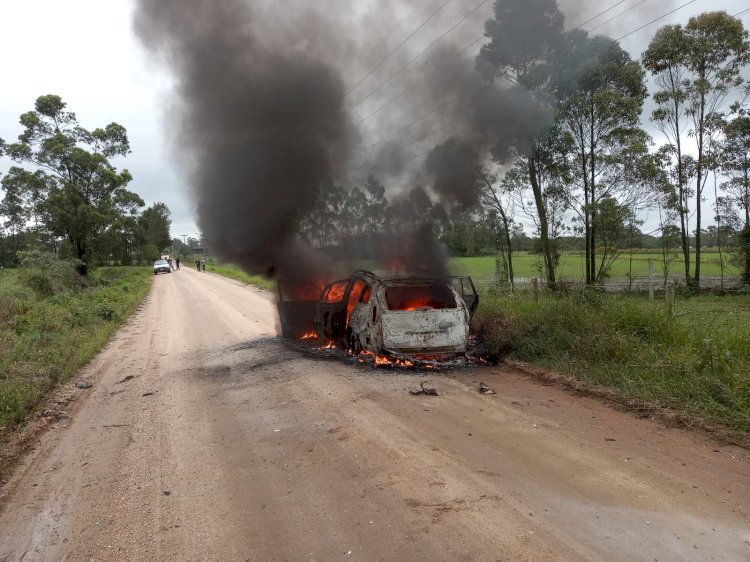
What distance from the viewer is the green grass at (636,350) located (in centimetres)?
474

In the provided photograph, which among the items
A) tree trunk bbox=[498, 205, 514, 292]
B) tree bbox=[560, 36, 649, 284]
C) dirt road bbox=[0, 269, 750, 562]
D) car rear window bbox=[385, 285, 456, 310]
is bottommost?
dirt road bbox=[0, 269, 750, 562]

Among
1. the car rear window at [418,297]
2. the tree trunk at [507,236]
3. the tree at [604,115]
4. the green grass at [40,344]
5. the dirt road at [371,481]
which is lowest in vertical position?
the dirt road at [371,481]

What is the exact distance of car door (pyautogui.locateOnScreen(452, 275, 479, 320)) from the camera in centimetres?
788

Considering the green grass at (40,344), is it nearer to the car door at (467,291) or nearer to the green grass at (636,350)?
the car door at (467,291)

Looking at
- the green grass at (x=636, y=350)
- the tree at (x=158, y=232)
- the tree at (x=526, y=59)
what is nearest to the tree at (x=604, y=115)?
the tree at (x=526, y=59)

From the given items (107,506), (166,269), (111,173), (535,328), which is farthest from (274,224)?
(166,269)

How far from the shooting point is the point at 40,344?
8.79 metres

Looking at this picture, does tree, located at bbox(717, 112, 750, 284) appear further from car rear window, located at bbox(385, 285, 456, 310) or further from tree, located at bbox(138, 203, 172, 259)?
tree, located at bbox(138, 203, 172, 259)

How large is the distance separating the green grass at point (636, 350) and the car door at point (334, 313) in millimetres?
2511

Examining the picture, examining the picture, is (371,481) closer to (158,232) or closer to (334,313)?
(334,313)

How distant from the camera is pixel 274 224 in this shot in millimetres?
11523

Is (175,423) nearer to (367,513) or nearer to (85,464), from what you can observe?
(85,464)

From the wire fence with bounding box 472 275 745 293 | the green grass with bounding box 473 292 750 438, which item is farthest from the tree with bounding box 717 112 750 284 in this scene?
the green grass with bounding box 473 292 750 438

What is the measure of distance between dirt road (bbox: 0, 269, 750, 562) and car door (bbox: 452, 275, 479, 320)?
190 centimetres
